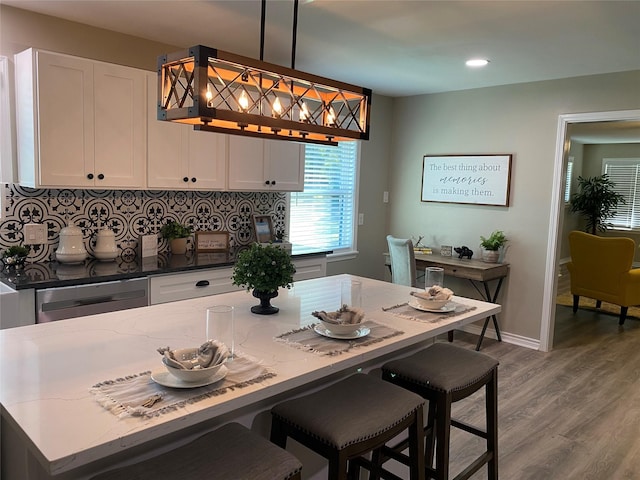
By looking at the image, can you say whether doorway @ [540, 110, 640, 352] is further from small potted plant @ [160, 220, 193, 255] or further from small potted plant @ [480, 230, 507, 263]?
small potted plant @ [160, 220, 193, 255]

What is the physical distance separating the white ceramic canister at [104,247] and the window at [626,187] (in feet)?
29.7

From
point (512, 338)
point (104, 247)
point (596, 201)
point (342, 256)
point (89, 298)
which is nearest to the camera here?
point (89, 298)

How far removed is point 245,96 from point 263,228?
2.59 m

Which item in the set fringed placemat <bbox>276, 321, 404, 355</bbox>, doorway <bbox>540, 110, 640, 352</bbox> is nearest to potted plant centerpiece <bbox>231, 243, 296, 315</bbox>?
fringed placemat <bbox>276, 321, 404, 355</bbox>

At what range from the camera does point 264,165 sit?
4.11m

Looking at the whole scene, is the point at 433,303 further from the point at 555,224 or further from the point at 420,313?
the point at 555,224

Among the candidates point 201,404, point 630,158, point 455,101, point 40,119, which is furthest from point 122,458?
point 630,158

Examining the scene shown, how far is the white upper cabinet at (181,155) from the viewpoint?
3376 millimetres

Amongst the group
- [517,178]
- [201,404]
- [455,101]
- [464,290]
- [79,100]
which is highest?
[455,101]

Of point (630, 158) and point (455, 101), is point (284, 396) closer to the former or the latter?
point (455, 101)

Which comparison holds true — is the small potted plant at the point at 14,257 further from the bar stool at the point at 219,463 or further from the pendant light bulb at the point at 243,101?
the bar stool at the point at 219,463

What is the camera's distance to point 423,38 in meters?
3.26

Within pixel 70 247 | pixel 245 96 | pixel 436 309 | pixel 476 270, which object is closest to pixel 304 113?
pixel 245 96

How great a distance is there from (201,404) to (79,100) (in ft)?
8.00
